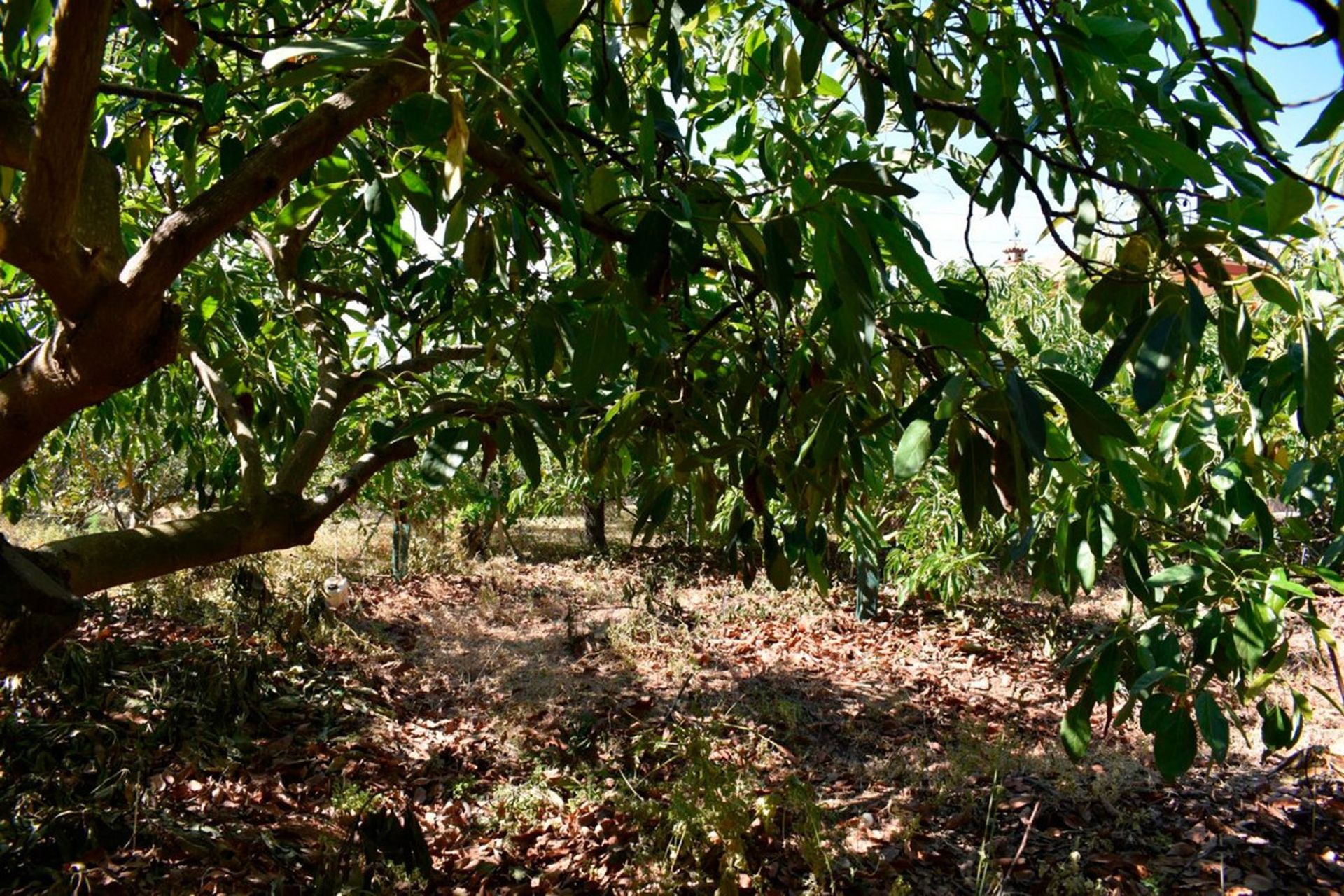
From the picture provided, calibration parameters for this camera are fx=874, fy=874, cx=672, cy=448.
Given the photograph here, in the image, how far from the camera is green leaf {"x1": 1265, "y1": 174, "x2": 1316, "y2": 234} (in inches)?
30.1

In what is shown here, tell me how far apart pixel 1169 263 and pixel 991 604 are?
6152 mm

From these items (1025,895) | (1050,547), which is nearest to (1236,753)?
(1025,895)

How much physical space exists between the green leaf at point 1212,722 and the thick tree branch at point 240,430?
5.64 ft

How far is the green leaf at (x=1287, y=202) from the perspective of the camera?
766mm

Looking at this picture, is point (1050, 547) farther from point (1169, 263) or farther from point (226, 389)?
point (226, 389)

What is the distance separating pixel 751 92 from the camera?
1.87 metres

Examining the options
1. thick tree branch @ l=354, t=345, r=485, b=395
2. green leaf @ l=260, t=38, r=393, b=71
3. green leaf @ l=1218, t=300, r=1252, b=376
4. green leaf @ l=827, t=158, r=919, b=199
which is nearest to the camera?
green leaf @ l=260, t=38, r=393, b=71

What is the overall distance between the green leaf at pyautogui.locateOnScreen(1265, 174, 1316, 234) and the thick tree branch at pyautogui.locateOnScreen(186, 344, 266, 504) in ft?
5.58

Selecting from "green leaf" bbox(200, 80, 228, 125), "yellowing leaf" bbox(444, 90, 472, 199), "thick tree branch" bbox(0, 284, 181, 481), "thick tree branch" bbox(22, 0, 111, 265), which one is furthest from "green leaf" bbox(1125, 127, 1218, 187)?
"green leaf" bbox(200, 80, 228, 125)

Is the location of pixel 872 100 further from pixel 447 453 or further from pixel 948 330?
pixel 447 453

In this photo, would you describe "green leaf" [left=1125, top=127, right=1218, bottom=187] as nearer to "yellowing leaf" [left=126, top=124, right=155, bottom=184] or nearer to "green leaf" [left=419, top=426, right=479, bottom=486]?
"green leaf" [left=419, top=426, right=479, bottom=486]

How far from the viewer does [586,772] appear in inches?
142

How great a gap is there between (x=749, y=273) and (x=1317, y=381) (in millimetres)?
827

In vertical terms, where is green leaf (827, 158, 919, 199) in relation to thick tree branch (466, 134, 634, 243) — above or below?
below
